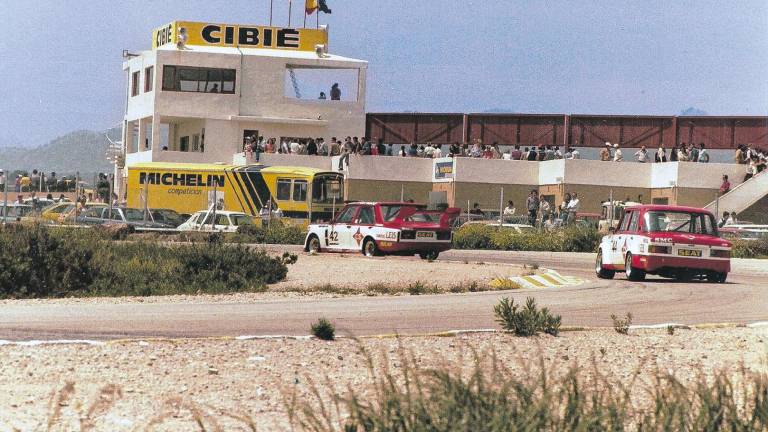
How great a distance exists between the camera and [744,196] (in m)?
52.3

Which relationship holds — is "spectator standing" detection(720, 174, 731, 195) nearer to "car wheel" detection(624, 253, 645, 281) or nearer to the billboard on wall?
the billboard on wall

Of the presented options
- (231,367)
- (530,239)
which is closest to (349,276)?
(231,367)

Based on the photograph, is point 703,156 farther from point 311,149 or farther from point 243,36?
point 243,36

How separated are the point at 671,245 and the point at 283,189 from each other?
26.8m

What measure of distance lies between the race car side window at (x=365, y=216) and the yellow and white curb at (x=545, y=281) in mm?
6709

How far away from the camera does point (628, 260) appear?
25516 millimetres

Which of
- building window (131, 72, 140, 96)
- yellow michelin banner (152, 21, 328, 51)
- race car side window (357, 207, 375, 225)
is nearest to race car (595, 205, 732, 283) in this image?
race car side window (357, 207, 375, 225)

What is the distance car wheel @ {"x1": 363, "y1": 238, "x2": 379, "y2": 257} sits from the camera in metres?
31.6

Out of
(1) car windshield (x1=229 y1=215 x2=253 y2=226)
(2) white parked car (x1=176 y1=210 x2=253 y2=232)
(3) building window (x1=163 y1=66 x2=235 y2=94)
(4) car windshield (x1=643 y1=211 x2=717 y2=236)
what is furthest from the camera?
(3) building window (x1=163 y1=66 x2=235 y2=94)

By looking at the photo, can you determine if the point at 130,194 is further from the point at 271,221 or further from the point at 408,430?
the point at 408,430

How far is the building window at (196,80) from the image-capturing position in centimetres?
6681

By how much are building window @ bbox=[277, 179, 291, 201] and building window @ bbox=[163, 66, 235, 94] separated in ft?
60.4

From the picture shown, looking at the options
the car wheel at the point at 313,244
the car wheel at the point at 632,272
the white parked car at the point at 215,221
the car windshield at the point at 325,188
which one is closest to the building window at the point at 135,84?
the car windshield at the point at 325,188

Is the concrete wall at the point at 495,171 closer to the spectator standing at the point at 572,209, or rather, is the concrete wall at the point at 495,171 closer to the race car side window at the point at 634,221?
the spectator standing at the point at 572,209
